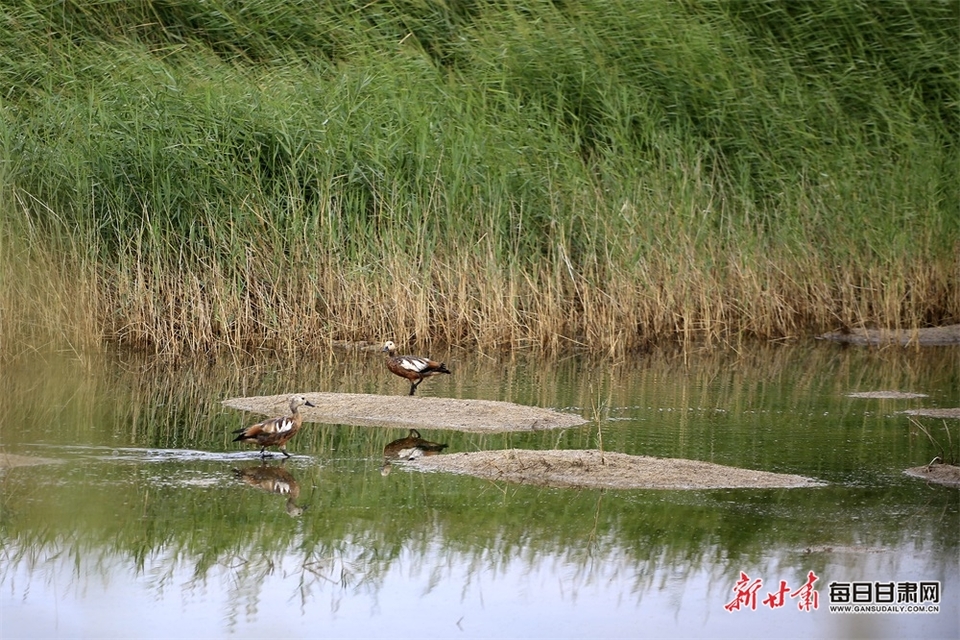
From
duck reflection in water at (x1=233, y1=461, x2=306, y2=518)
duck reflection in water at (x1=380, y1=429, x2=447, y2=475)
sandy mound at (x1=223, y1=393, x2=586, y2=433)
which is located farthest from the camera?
sandy mound at (x1=223, y1=393, x2=586, y2=433)

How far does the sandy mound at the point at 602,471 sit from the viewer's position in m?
6.71

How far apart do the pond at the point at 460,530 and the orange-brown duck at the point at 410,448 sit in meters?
0.09

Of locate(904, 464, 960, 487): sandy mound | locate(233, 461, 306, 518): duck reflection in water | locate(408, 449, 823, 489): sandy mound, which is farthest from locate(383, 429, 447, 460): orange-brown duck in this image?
locate(904, 464, 960, 487): sandy mound

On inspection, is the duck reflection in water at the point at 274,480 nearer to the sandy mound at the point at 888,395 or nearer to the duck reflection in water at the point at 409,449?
the duck reflection in water at the point at 409,449

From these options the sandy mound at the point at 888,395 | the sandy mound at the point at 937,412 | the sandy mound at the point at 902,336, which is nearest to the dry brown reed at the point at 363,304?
the sandy mound at the point at 902,336

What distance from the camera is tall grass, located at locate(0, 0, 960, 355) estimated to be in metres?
11.1

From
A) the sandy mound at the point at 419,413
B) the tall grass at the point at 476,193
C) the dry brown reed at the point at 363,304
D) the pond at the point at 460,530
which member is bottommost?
the pond at the point at 460,530

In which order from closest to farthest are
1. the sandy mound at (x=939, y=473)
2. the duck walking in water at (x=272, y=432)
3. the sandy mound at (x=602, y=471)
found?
the sandy mound at (x=602, y=471) < the sandy mound at (x=939, y=473) < the duck walking in water at (x=272, y=432)

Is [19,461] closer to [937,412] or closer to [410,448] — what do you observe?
[410,448]

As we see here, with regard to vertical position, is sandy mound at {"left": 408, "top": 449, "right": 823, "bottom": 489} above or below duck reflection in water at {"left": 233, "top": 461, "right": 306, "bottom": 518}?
above

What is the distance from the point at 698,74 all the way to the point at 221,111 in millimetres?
5066

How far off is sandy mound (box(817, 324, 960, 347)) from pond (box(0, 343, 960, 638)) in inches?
135

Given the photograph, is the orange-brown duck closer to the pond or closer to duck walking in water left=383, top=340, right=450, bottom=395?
the pond

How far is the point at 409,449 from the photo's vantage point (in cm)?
753
